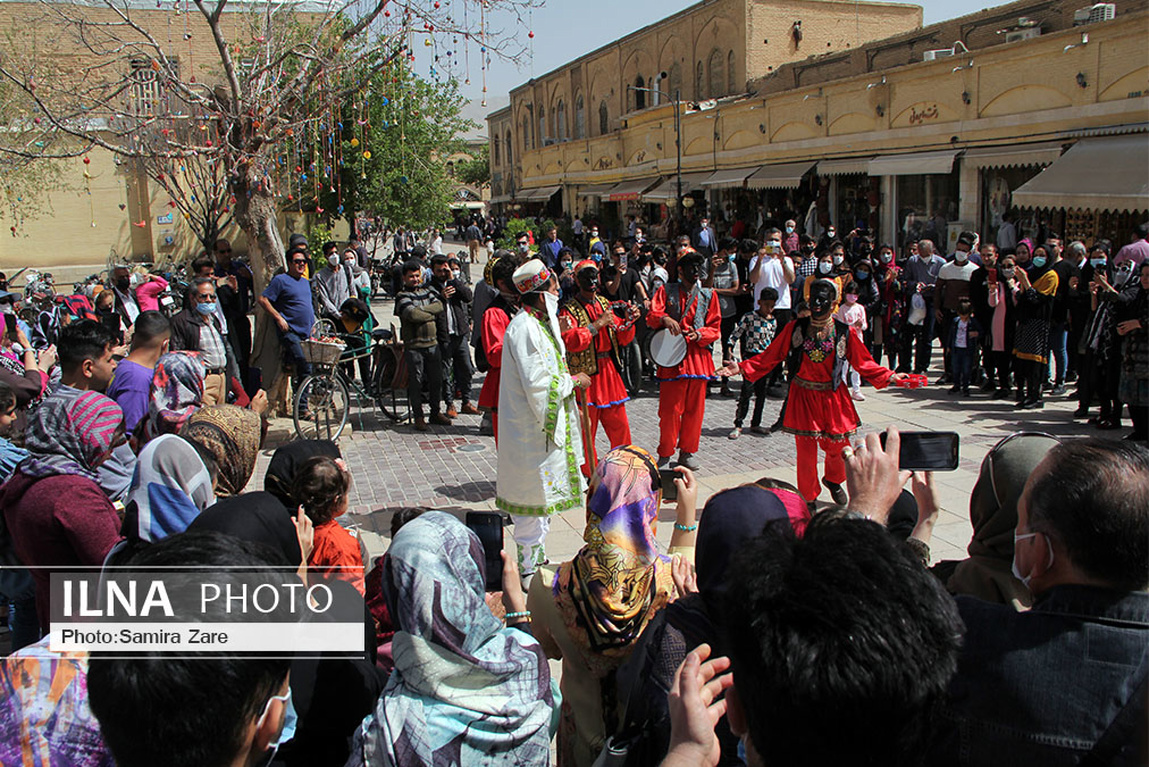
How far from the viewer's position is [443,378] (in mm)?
9672

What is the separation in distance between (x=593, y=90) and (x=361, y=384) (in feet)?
155

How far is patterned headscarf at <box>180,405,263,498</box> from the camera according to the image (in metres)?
3.29

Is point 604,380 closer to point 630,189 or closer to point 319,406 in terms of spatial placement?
point 319,406

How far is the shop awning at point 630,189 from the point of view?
35.0 metres

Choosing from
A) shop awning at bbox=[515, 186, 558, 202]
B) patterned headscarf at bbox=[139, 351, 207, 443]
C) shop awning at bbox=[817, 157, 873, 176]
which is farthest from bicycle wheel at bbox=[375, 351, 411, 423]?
shop awning at bbox=[515, 186, 558, 202]

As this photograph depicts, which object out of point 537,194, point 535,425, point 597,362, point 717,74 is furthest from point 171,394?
point 537,194

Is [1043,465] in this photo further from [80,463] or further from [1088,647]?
[80,463]

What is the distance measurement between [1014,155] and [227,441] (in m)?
17.6

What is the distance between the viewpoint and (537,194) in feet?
165

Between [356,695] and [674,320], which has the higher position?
[674,320]

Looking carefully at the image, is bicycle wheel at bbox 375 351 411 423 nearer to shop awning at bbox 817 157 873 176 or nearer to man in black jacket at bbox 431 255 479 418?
man in black jacket at bbox 431 255 479 418

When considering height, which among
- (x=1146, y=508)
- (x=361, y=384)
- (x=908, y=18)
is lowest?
(x=361, y=384)

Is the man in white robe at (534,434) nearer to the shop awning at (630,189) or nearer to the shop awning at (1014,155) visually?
the shop awning at (1014,155)

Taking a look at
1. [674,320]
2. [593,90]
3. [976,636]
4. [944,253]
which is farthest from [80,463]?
[593,90]
